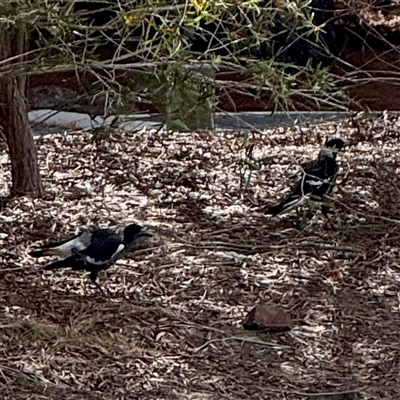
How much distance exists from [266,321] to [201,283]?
1.81 feet

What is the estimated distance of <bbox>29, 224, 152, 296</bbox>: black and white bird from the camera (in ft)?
14.4

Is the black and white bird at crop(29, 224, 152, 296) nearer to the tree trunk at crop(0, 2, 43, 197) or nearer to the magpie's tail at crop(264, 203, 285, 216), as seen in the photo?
the magpie's tail at crop(264, 203, 285, 216)

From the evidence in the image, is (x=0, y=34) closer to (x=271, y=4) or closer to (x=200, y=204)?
(x=200, y=204)

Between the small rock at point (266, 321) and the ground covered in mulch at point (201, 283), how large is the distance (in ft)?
0.14

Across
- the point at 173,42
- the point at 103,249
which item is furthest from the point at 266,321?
the point at 173,42

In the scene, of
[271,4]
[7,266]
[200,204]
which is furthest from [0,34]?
[271,4]

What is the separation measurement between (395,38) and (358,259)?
8.05m

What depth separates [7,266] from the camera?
4852mm

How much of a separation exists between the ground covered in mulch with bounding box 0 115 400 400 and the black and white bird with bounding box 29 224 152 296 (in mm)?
158

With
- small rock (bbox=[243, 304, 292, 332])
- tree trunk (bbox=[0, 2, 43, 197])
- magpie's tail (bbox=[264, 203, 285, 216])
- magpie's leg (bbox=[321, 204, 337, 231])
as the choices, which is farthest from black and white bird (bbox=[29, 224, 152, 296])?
magpie's leg (bbox=[321, 204, 337, 231])

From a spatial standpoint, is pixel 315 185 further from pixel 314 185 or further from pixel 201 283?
pixel 201 283

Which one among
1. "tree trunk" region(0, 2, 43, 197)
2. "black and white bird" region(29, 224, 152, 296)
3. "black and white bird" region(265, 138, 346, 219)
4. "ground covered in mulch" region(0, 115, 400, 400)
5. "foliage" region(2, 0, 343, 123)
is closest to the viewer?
"foliage" region(2, 0, 343, 123)

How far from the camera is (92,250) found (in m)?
4.42

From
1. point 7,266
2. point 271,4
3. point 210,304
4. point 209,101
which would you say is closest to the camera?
point 271,4
